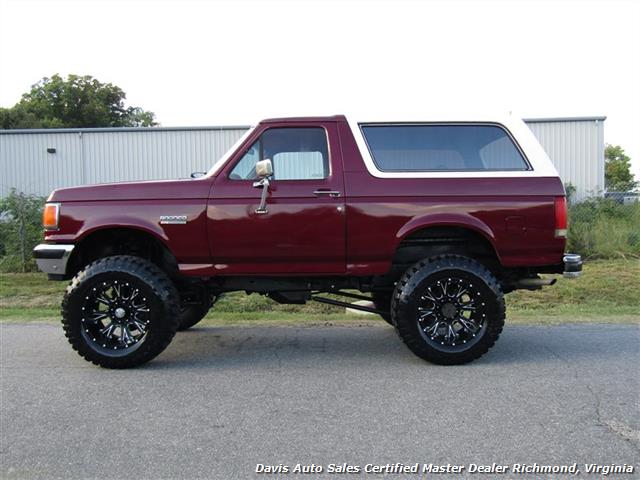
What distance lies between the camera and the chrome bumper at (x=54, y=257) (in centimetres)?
500

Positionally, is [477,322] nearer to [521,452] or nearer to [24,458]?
[521,452]

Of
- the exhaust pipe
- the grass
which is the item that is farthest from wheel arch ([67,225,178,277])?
the exhaust pipe

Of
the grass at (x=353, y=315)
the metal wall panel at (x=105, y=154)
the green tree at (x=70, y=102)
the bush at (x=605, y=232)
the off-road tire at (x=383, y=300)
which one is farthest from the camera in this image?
the green tree at (x=70, y=102)

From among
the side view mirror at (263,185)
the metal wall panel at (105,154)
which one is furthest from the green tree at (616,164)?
the side view mirror at (263,185)

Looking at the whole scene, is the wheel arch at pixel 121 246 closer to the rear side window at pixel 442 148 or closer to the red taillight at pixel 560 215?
the rear side window at pixel 442 148

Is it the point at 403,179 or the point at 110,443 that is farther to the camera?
the point at 403,179

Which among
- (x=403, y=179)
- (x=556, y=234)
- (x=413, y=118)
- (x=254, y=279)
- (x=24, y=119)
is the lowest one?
(x=254, y=279)

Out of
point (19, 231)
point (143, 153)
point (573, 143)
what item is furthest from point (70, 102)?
point (573, 143)

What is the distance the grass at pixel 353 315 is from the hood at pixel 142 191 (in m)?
2.32

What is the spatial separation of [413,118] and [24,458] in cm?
409

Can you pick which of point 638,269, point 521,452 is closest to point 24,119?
point 638,269

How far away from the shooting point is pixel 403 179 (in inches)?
196

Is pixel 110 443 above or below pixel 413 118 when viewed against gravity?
below

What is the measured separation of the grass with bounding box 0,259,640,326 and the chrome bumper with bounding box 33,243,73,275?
2180 mm
